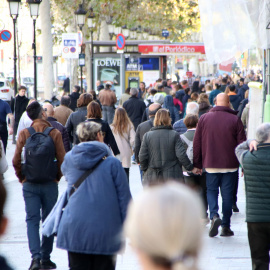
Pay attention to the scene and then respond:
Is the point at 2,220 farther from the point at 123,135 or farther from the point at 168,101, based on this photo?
the point at 168,101

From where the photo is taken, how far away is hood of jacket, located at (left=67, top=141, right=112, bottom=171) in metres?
5.19

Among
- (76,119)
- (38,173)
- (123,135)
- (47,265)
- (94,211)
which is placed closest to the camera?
(94,211)

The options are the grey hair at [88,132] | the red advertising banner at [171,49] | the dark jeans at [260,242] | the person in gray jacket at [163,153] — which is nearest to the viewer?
the grey hair at [88,132]

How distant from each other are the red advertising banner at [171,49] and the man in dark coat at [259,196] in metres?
23.5

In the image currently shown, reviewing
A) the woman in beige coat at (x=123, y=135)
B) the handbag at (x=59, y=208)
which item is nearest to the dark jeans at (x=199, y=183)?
the woman in beige coat at (x=123, y=135)

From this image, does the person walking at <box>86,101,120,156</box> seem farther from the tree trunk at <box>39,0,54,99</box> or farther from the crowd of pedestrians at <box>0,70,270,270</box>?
the tree trunk at <box>39,0,54,99</box>

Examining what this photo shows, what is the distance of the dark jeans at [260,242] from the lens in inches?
227

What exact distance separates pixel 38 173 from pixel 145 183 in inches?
90.5

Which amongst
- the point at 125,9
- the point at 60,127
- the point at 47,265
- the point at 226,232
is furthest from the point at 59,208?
the point at 125,9

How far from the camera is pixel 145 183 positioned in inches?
345

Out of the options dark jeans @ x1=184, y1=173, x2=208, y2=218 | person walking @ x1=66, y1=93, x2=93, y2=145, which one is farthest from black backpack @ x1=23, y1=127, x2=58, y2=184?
person walking @ x1=66, y1=93, x2=93, y2=145

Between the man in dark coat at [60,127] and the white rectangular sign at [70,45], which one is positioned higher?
the white rectangular sign at [70,45]

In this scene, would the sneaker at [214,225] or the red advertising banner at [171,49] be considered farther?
the red advertising banner at [171,49]

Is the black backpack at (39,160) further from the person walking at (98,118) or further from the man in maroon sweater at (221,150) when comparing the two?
the man in maroon sweater at (221,150)
